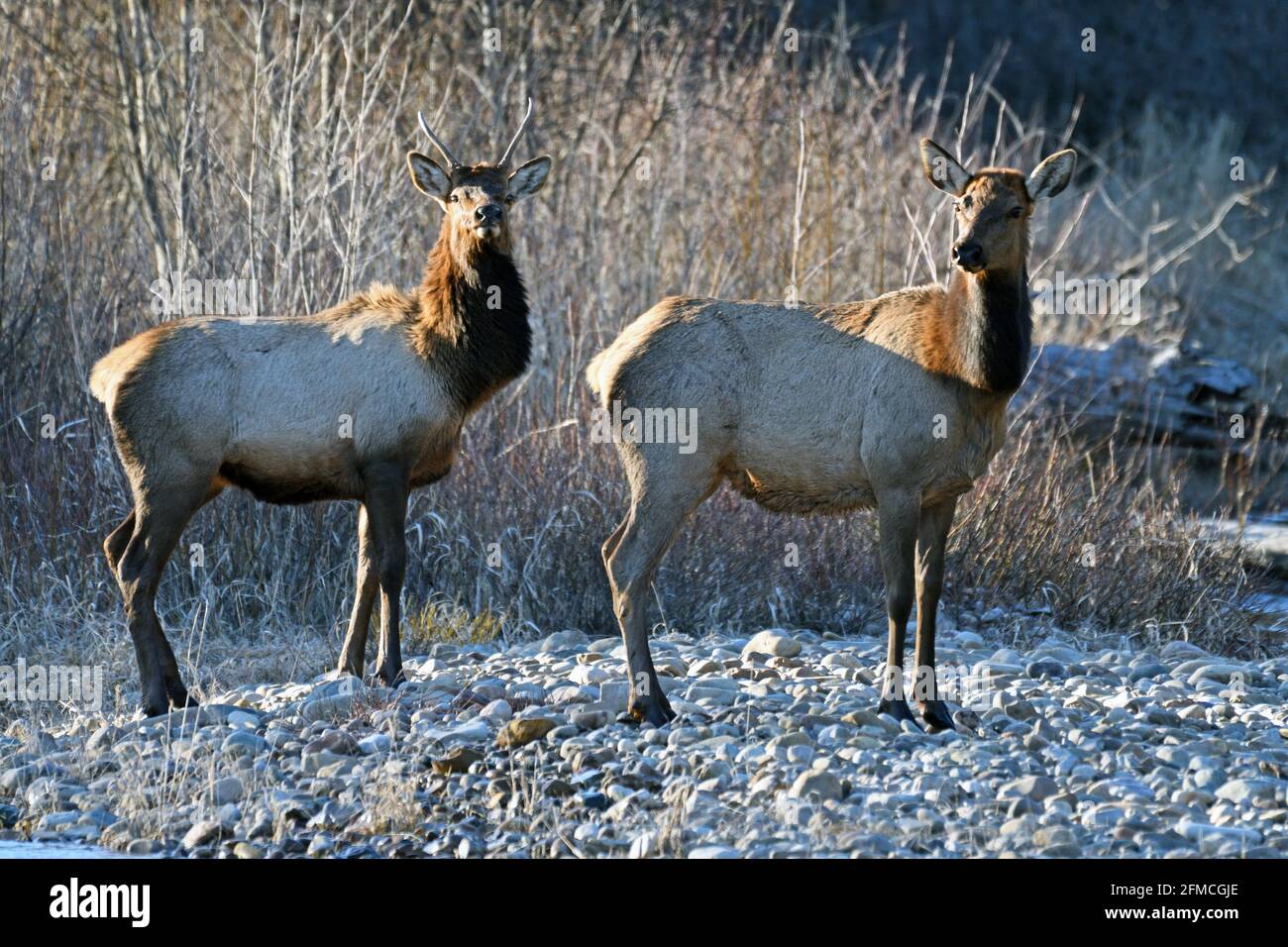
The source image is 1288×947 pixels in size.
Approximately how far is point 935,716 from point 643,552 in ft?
4.82

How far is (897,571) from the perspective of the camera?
25.5ft

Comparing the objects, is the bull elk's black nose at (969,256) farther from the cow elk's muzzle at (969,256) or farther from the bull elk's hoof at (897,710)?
the bull elk's hoof at (897,710)

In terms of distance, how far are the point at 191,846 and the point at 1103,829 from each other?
10.9ft

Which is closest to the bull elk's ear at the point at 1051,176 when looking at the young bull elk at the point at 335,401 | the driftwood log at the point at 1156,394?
the young bull elk at the point at 335,401

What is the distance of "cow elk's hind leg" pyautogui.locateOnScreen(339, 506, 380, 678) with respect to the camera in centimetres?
870

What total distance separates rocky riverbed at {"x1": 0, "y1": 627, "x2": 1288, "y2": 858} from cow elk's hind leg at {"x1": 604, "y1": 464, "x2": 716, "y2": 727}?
0.88ft

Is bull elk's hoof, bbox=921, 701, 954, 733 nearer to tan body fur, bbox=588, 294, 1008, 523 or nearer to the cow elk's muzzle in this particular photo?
tan body fur, bbox=588, 294, 1008, 523

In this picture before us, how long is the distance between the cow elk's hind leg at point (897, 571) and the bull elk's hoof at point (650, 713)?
953 millimetres

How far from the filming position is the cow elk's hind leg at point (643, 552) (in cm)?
780

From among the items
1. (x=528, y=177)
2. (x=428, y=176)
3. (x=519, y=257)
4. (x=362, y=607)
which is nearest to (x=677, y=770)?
(x=362, y=607)

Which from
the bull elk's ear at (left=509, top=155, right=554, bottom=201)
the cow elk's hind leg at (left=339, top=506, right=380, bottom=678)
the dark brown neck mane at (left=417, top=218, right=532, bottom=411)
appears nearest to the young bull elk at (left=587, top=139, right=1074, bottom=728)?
the dark brown neck mane at (left=417, top=218, right=532, bottom=411)

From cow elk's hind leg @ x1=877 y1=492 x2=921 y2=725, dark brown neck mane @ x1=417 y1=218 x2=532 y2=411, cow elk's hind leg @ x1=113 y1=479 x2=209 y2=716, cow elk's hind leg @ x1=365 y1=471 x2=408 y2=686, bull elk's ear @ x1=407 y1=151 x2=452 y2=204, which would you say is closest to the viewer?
cow elk's hind leg @ x1=877 y1=492 x2=921 y2=725

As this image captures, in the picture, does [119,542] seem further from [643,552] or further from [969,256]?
[969,256]
